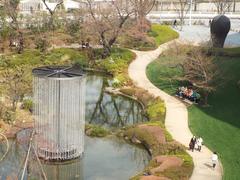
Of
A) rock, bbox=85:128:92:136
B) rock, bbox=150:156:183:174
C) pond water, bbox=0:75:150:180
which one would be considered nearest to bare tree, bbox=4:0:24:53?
pond water, bbox=0:75:150:180

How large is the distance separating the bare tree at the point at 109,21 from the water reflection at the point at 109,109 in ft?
27.4

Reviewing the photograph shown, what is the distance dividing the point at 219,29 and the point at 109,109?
17739 mm

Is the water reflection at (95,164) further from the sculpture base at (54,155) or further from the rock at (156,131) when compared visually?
the rock at (156,131)

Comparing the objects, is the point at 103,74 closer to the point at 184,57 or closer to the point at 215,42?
the point at 184,57

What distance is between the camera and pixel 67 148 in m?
25.1

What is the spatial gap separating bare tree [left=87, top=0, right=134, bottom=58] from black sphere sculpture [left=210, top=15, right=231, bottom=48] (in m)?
8.36

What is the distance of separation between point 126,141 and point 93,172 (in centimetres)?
462

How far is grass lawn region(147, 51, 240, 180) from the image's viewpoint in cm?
2708

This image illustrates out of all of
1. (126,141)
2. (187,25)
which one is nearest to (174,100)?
(126,141)

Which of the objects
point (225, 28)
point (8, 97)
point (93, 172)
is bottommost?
point (93, 172)

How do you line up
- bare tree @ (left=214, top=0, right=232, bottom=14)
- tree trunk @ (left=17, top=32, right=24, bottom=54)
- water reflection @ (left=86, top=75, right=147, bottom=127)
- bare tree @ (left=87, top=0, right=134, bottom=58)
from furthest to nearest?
1. bare tree @ (left=214, top=0, right=232, bottom=14)
2. tree trunk @ (left=17, top=32, right=24, bottom=54)
3. bare tree @ (left=87, top=0, right=134, bottom=58)
4. water reflection @ (left=86, top=75, right=147, bottom=127)

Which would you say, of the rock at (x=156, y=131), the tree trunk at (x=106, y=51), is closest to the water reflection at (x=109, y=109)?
the rock at (x=156, y=131)

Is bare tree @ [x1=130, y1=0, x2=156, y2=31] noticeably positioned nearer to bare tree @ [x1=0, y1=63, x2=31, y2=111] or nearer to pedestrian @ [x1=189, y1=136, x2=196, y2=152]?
bare tree @ [x1=0, y1=63, x2=31, y2=111]

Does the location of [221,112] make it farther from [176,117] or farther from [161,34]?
[161,34]
